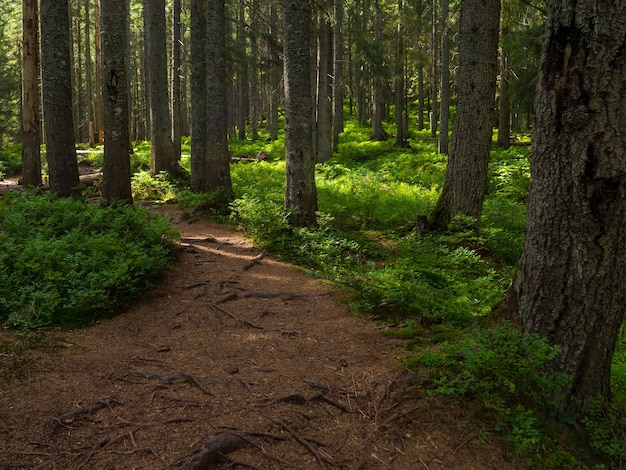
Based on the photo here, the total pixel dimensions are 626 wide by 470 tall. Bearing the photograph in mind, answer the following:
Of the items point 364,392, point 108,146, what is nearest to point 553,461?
point 364,392

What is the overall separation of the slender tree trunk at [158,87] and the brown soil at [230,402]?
10273 mm

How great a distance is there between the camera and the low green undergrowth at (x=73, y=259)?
5527 mm

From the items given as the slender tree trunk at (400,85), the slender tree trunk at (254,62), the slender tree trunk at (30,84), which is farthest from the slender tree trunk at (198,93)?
the slender tree trunk at (400,85)

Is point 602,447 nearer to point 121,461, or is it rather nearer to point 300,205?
point 121,461

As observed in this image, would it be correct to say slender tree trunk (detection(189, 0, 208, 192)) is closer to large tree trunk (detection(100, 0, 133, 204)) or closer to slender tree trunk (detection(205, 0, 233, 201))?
slender tree trunk (detection(205, 0, 233, 201))

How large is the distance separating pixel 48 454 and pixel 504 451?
3.19 meters

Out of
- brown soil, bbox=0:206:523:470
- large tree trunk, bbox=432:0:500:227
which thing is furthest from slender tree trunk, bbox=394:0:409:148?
brown soil, bbox=0:206:523:470

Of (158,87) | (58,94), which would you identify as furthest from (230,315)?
(158,87)

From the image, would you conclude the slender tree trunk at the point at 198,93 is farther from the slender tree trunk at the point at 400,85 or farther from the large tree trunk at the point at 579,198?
the slender tree trunk at the point at 400,85

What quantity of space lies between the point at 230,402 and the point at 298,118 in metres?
6.80

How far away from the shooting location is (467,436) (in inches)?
140

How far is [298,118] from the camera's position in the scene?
9.61m

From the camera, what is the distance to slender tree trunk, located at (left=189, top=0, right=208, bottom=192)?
1366 centimetres

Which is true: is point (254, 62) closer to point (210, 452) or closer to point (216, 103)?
point (216, 103)
